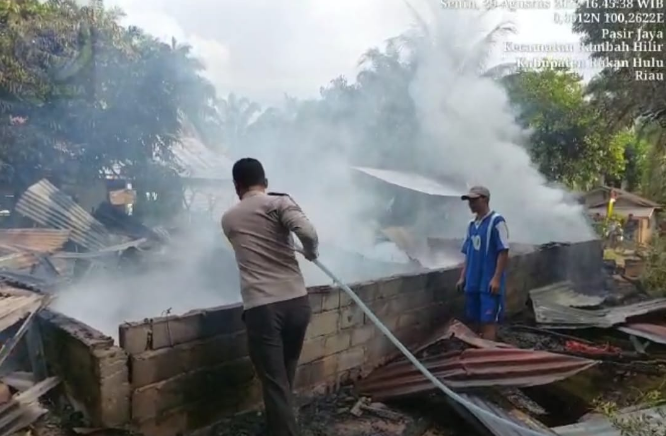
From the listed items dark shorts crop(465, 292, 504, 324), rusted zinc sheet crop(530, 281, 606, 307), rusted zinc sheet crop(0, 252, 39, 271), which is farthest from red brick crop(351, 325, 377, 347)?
rusted zinc sheet crop(0, 252, 39, 271)

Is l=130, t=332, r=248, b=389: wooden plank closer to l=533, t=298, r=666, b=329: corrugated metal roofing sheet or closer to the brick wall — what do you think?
the brick wall

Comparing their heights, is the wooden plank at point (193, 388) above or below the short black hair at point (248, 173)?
below

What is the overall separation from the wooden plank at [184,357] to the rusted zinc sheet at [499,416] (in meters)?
1.50

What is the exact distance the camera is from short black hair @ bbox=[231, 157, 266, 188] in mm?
3105

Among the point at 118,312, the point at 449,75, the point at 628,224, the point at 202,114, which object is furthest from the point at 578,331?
the point at 628,224

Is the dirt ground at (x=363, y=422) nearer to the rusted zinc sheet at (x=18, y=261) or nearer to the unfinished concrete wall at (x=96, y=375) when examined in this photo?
the unfinished concrete wall at (x=96, y=375)

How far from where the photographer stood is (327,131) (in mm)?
14328

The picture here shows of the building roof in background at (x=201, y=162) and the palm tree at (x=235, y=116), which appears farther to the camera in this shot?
the palm tree at (x=235, y=116)

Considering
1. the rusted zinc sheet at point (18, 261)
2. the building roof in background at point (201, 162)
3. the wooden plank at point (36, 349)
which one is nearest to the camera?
Answer: the wooden plank at point (36, 349)

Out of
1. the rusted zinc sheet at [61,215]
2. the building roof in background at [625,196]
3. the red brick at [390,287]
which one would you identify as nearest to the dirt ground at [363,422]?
the red brick at [390,287]

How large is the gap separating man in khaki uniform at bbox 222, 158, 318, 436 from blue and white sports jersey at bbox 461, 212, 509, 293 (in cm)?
218

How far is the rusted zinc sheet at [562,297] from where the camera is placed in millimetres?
7094

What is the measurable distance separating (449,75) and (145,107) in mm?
8974

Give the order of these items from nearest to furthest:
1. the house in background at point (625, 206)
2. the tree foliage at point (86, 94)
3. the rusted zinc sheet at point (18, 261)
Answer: the rusted zinc sheet at point (18, 261) < the tree foliage at point (86, 94) < the house in background at point (625, 206)
